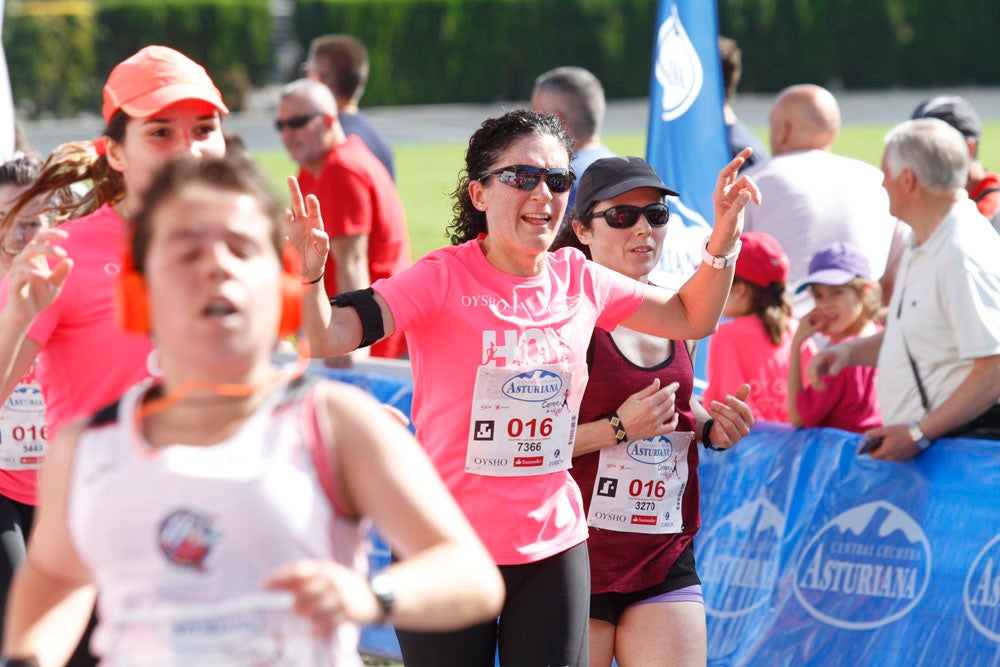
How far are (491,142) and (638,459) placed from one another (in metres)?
1.05

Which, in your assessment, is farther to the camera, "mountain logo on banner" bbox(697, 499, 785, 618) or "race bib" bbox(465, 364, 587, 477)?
"mountain logo on banner" bbox(697, 499, 785, 618)

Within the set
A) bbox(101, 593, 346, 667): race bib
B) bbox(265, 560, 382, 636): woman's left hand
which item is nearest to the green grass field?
bbox(101, 593, 346, 667): race bib

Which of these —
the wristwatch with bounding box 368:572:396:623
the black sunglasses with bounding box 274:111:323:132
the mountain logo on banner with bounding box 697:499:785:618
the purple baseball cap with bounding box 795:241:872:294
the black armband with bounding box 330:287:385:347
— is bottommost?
the mountain logo on banner with bounding box 697:499:785:618

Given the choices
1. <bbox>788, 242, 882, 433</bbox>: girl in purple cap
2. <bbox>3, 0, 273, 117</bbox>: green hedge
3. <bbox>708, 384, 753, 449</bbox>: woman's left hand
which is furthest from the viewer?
<bbox>3, 0, 273, 117</bbox>: green hedge

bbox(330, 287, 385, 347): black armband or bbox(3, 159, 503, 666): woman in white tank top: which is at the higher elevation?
bbox(3, 159, 503, 666): woman in white tank top

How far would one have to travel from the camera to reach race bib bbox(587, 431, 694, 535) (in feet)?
14.1

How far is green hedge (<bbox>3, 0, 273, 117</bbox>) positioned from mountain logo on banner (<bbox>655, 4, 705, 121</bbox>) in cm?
2828

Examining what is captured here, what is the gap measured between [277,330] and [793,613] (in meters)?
3.54

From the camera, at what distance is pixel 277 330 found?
216 cm

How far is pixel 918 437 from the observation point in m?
5.00

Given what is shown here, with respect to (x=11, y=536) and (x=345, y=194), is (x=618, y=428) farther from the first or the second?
(x=345, y=194)

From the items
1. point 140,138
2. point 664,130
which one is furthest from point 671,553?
point 664,130

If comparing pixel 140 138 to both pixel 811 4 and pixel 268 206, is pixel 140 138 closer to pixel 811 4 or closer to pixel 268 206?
pixel 268 206

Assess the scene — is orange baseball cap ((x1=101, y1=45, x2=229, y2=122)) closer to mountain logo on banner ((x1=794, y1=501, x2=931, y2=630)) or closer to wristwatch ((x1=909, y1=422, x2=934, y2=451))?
wristwatch ((x1=909, y1=422, x2=934, y2=451))
